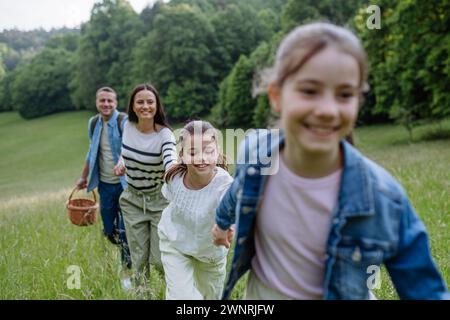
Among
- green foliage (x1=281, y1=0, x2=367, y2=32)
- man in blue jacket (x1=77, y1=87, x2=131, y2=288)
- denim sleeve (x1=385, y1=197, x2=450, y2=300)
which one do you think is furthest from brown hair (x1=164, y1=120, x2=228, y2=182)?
green foliage (x1=281, y1=0, x2=367, y2=32)

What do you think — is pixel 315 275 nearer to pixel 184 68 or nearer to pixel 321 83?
pixel 321 83

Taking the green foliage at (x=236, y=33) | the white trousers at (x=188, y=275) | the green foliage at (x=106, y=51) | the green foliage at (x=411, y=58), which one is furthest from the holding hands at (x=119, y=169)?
the green foliage at (x=106, y=51)

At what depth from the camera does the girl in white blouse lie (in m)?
3.52

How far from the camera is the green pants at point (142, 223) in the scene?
493 centimetres

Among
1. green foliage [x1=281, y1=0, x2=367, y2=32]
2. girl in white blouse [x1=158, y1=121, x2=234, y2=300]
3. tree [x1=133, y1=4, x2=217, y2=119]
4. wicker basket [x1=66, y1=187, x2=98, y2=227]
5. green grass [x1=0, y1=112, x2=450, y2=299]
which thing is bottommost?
green grass [x1=0, y1=112, x2=450, y2=299]

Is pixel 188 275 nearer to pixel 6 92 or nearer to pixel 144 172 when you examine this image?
pixel 144 172

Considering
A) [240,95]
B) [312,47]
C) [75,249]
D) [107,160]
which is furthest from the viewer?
[240,95]

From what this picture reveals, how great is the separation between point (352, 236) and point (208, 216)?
1.64 m

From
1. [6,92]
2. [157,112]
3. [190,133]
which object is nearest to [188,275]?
[190,133]

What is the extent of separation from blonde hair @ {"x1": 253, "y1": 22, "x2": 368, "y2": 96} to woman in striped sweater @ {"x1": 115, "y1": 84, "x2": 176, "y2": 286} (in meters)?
2.86

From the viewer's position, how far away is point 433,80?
21.5 metres

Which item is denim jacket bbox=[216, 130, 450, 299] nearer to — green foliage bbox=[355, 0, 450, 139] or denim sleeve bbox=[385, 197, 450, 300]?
denim sleeve bbox=[385, 197, 450, 300]

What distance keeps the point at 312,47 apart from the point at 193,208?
1912 millimetres

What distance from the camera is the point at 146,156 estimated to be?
187 inches
